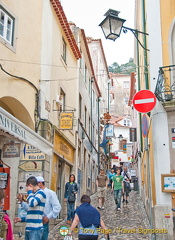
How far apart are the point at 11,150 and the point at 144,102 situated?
12.8 feet

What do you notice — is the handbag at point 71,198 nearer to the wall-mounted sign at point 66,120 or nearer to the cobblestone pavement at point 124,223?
the cobblestone pavement at point 124,223

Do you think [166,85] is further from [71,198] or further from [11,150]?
[71,198]

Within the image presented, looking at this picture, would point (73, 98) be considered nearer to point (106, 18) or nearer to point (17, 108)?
point (17, 108)

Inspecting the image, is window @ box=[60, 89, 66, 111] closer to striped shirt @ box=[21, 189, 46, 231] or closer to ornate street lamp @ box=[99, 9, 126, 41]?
ornate street lamp @ box=[99, 9, 126, 41]

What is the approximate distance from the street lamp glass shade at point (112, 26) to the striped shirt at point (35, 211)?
478 cm

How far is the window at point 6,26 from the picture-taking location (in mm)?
9281

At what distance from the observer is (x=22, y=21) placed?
10398mm

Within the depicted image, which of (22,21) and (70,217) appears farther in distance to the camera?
(70,217)

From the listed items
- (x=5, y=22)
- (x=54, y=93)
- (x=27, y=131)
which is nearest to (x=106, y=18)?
(x=5, y=22)

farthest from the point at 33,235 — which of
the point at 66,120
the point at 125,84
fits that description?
the point at 125,84

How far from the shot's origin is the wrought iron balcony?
9.09m

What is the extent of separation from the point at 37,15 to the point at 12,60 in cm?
306

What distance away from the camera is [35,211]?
18.2 ft

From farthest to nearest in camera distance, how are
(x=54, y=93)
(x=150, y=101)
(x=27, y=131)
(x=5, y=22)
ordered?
(x=54, y=93)
(x=5, y=22)
(x=150, y=101)
(x=27, y=131)
